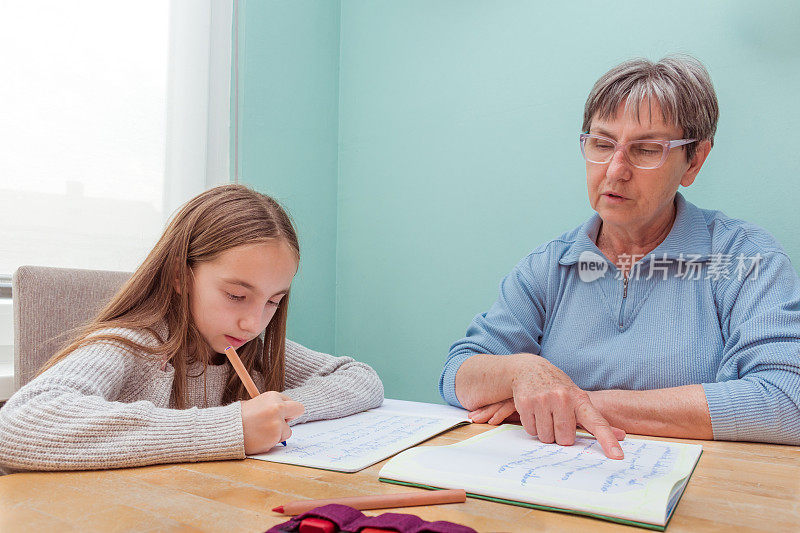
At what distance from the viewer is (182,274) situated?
3.39 ft

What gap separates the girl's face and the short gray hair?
2.39ft

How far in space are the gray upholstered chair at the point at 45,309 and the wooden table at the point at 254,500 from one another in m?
0.39

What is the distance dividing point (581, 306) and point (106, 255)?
1191 mm

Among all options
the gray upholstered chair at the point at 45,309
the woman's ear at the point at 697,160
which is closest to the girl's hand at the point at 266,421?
the gray upholstered chair at the point at 45,309

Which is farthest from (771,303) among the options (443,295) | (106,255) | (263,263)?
(106,255)

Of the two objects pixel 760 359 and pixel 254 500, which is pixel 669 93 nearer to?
pixel 760 359

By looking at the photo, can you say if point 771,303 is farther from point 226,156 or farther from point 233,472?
point 226,156

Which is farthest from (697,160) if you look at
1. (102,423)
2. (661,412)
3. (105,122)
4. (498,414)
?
(105,122)

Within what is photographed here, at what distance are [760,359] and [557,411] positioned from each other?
404mm

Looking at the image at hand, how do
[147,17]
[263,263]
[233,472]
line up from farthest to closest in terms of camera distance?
[147,17]
[263,263]
[233,472]

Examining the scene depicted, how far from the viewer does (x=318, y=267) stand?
2094 millimetres

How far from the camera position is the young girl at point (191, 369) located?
0.72 meters

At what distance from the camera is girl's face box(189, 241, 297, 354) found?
3.28 ft

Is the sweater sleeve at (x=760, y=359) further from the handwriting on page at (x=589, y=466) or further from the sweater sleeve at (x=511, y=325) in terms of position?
the sweater sleeve at (x=511, y=325)
